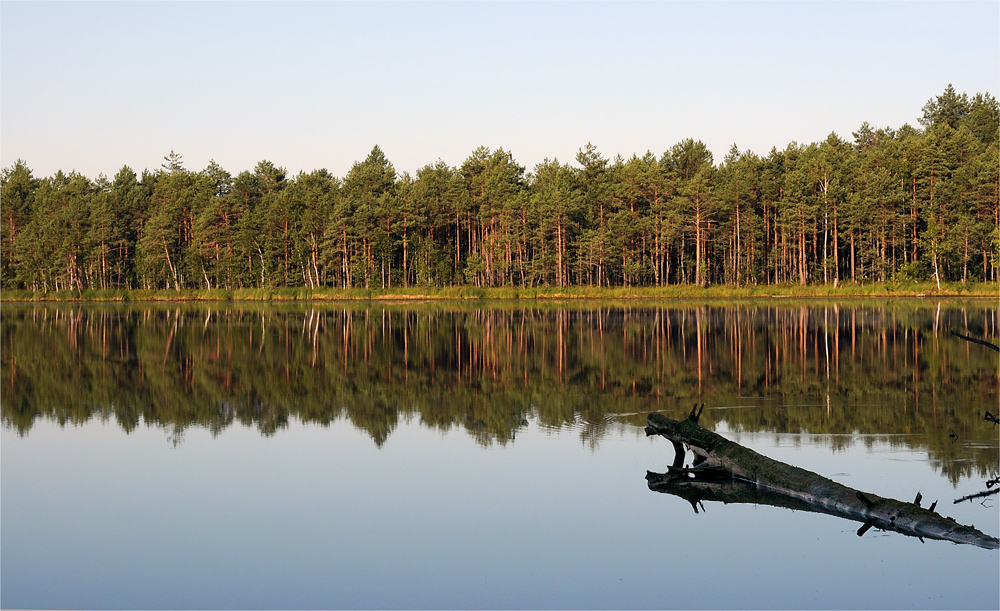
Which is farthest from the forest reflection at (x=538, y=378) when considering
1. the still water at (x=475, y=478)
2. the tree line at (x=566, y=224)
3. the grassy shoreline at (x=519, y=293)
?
the tree line at (x=566, y=224)

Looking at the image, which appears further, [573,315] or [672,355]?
[573,315]

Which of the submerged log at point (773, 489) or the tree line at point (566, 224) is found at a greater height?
the tree line at point (566, 224)

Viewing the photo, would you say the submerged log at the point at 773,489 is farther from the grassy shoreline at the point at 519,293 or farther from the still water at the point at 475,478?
the grassy shoreline at the point at 519,293

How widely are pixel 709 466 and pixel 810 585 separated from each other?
4.63 m

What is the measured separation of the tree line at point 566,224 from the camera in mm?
95375

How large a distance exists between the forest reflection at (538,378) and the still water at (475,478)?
0.51 feet

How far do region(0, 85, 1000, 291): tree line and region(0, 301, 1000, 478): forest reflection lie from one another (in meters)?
44.6

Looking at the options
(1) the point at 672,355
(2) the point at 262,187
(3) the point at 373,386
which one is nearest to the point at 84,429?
(3) the point at 373,386

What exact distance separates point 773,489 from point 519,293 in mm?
85976

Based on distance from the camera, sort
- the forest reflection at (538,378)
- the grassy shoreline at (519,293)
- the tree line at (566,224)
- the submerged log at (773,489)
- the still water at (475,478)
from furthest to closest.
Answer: the tree line at (566,224), the grassy shoreline at (519,293), the forest reflection at (538,378), the submerged log at (773,489), the still water at (475,478)

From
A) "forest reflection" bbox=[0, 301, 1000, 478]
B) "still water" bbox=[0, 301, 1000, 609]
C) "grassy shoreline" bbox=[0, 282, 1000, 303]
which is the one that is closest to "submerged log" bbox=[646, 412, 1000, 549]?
"still water" bbox=[0, 301, 1000, 609]

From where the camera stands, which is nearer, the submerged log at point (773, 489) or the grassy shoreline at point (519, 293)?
the submerged log at point (773, 489)

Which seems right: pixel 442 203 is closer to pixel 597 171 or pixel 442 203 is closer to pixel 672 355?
pixel 597 171

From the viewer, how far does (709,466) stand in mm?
15062
